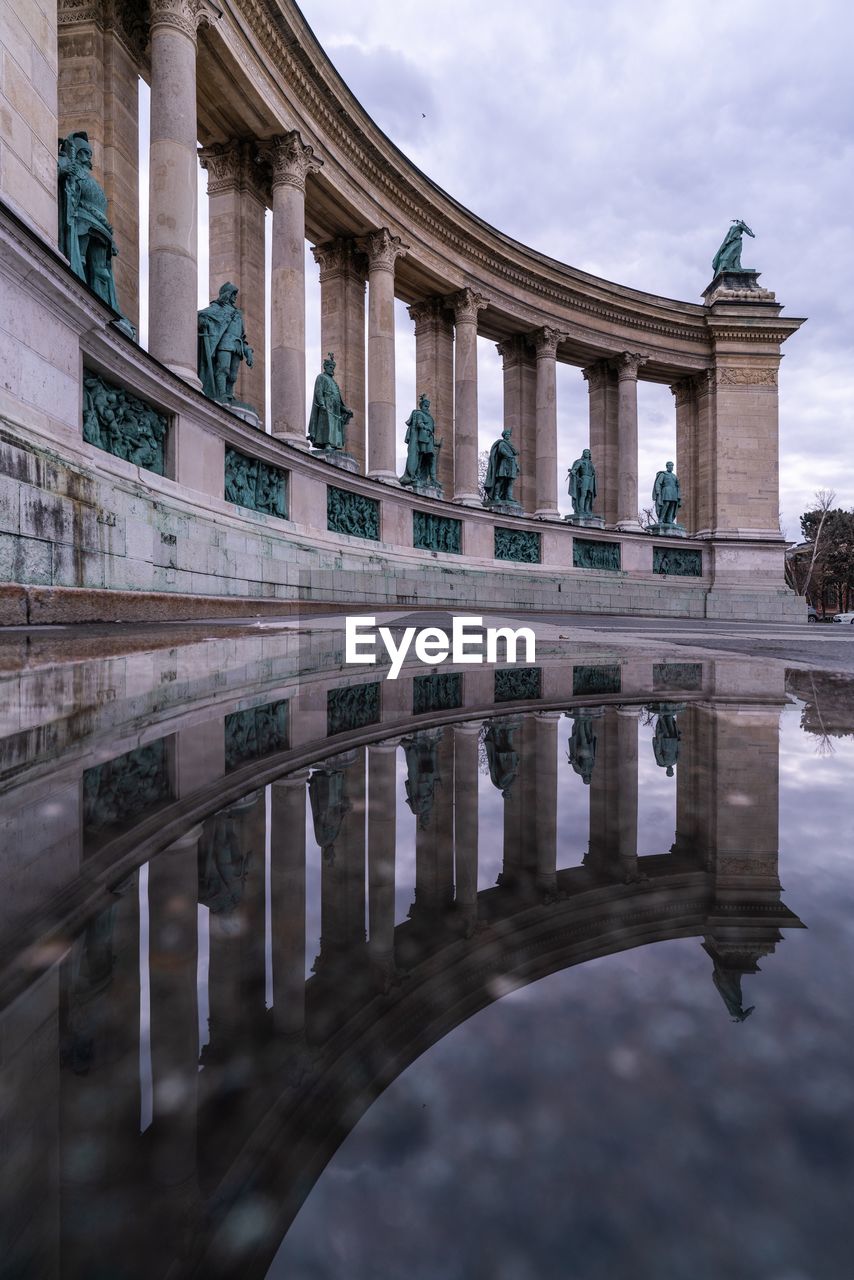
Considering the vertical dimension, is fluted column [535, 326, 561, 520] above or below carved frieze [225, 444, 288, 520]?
above

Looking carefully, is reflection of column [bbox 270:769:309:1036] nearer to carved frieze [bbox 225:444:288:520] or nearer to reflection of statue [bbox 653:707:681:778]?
reflection of statue [bbox 653:707:681:778]

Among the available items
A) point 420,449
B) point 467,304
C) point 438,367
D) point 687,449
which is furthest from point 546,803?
point 687,449

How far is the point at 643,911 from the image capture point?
1.04 m

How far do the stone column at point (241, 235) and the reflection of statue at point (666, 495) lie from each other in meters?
18.1

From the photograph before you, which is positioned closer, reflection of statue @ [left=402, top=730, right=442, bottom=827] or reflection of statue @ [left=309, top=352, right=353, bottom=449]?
reflection of statue @ [left=402, top=730, right=442, bottom=827]

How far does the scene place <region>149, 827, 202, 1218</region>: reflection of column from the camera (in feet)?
1.79

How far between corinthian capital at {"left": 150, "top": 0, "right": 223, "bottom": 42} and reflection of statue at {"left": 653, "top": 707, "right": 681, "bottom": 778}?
15.4m

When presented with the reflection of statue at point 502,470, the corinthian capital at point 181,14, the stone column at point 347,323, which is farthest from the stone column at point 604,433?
the corinthian capital at point 181,14

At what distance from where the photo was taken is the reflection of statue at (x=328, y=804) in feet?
4.40

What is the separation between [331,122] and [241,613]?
566 inches

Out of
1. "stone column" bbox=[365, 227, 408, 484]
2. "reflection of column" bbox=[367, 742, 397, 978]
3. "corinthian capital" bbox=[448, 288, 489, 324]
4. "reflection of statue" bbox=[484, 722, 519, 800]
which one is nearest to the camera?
"reflection of column" bbox=[367, 742, 397, 978]

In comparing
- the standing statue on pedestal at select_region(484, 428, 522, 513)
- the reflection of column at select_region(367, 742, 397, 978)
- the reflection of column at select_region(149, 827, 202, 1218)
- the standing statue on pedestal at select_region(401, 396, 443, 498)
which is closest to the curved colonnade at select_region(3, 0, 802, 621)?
the standing statue on pedestal at select_region(401, 396, 443, 498)

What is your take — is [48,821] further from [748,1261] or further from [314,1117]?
[748,1261]

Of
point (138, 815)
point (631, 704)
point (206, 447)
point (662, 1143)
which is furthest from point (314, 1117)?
point (206, 447)
